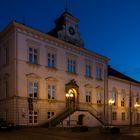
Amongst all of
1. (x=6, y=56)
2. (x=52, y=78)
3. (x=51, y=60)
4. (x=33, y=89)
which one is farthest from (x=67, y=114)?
(x=6, y=56)

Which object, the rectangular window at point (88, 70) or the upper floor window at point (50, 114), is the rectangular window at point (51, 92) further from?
the rectangular window at point (88, 70)

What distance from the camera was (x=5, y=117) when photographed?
32.3m

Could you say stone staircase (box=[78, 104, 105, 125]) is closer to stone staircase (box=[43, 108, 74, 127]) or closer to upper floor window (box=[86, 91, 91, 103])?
upper floor window (box=[86, 91, 91, 103])

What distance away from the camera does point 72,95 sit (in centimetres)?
3878

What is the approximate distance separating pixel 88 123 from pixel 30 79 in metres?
12.3

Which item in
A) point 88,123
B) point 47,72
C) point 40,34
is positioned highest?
point 40,34

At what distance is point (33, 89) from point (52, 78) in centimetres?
Answer: 366

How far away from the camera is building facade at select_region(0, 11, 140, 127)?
31484 millimetres

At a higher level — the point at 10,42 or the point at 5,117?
the point at 10,42

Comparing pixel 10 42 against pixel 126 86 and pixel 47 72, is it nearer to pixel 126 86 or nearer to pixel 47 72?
pixel 47 72

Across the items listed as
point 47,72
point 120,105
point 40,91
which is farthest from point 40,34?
point 120,105

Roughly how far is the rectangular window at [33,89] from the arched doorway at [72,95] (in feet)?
18.6

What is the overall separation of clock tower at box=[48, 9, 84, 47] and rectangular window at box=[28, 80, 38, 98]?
31.1 ft

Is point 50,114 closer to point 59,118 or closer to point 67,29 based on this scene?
point 59,118
